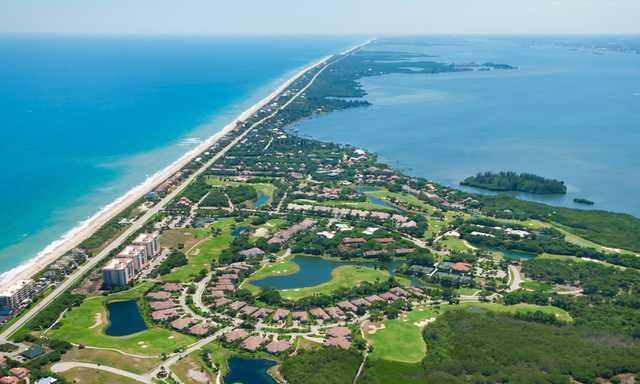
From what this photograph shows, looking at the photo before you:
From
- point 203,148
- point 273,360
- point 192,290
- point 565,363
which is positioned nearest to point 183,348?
point 273,360

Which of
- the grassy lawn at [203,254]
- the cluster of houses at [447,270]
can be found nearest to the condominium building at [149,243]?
the grassy lawn at [203,254]

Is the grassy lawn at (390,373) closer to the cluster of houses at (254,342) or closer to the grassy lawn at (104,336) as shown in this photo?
the cluster of houses at (254,342)

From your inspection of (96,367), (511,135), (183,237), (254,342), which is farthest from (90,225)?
(511,135)

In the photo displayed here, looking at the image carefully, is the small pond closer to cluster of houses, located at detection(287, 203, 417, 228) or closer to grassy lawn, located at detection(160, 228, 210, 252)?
grassy lawn, located at detection(160, 228, 210, 252)

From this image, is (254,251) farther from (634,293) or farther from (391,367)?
(634,293)

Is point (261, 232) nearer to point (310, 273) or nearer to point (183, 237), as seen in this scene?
point (183, 237)

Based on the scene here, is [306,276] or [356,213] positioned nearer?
[306,276]

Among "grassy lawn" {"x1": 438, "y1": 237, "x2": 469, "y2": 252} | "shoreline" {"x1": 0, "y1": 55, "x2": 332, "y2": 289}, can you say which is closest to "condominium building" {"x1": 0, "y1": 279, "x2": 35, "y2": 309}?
"shoreline" {"x1": 0, "y1": 55, "x2": 332, "y2": 289}
